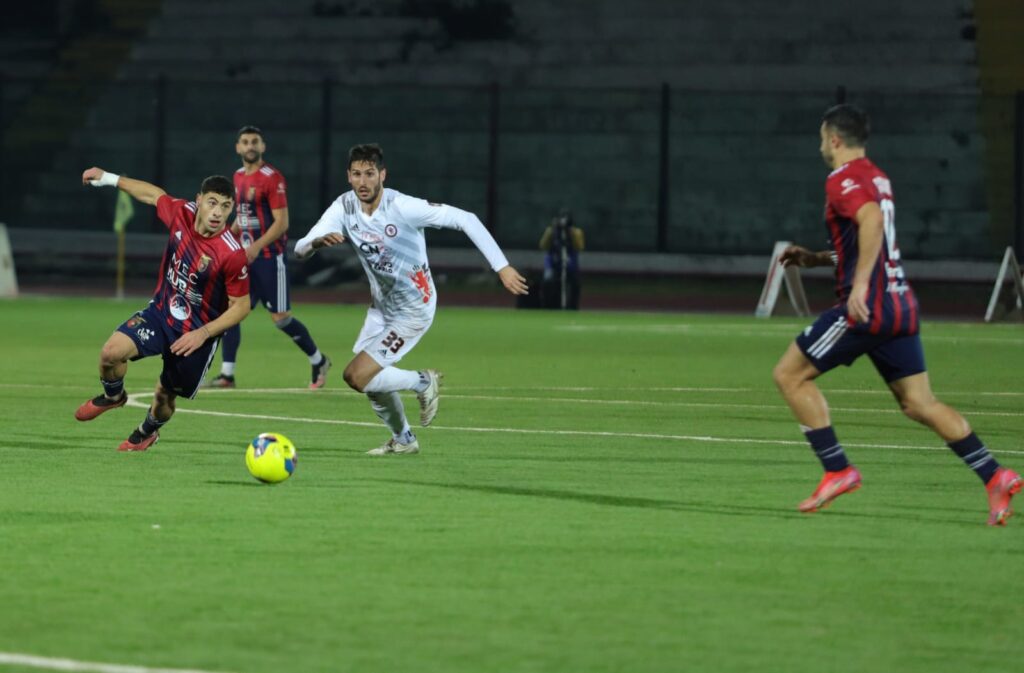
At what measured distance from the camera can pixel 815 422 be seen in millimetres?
9086

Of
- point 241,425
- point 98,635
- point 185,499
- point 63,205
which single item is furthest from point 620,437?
point 63,205

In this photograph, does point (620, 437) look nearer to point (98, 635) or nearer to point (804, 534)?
point (804, 534)

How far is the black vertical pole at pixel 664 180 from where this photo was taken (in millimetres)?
33812

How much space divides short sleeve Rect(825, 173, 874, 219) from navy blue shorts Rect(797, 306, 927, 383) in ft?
1.54

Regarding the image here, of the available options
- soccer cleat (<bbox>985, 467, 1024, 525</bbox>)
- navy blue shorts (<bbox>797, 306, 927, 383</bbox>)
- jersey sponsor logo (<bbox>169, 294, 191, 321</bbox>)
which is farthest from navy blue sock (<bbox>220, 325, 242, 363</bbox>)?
soccer cleat (<bbox>985, 467, 1024, 525</bbox>)

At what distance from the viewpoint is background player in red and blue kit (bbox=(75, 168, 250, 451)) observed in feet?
37.2

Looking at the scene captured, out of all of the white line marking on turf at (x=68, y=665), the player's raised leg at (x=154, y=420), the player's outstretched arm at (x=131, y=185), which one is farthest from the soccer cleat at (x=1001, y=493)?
the player's outstretched arm at (x=131, y=185)

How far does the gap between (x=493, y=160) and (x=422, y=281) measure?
22.9 meters

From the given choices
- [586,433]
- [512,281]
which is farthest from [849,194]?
[586,433]

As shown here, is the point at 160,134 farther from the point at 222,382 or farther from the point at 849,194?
the point at 849,194

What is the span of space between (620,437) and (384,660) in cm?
707

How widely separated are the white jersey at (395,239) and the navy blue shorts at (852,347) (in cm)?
283

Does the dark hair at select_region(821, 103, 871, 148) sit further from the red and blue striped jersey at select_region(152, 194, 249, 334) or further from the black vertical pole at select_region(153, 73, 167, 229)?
the black vertical pole at select_region(153, 73, 167, 229)

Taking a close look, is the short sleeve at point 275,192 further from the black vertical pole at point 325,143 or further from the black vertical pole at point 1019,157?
the black vertical pole at point 1019,157
